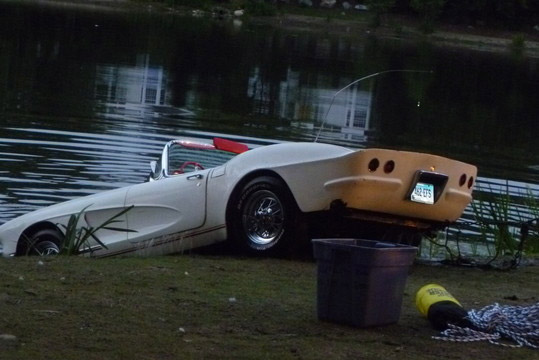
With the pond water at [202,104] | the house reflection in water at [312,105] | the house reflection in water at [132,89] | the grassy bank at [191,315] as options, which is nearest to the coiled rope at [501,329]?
the grassy bank at [191,315]

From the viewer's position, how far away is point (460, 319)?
6.15 m

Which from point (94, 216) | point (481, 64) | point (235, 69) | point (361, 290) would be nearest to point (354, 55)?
point (481, 64)

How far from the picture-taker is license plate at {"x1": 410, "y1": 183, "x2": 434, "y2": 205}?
8258mm

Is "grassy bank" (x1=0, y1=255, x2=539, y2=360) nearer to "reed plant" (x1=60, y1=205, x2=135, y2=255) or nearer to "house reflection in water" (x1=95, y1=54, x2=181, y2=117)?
"reed plant" (x1=60, y1=205, x2=135, y2=255)

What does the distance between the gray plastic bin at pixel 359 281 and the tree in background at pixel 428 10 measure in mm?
74492

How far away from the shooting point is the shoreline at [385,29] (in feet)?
244

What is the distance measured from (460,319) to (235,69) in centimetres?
2995

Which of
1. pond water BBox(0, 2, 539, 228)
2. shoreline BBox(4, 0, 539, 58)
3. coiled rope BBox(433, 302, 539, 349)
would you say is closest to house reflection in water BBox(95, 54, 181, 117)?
pond water BBox(0, 2, 539, 228)

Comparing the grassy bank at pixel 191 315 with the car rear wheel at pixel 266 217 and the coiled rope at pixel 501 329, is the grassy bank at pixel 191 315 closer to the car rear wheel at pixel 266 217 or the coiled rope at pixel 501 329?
the coiled rope at pixel 501 329

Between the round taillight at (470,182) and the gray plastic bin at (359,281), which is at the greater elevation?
the round taillight at (470,182)

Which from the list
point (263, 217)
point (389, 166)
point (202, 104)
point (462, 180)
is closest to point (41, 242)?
point (263, 217)

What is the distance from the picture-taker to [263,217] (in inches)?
336

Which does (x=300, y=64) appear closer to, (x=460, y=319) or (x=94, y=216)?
(x=94, y=216)

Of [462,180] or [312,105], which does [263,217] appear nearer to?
[462,180]
